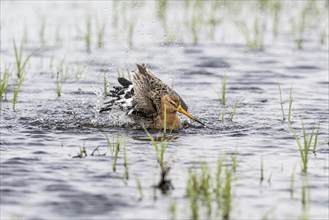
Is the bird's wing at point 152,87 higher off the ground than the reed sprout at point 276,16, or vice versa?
the reed sprout at point 276,16

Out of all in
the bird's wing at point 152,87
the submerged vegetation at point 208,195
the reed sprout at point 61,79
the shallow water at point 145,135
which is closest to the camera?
the submerged vegetation at point 208,195

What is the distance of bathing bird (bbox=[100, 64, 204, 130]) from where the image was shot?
8734 millimetres

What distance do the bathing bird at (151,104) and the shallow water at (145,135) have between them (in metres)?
0.21

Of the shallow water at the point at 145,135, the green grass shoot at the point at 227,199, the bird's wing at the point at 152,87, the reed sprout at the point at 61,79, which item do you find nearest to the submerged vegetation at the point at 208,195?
the green grass shoot at the point at 227,199

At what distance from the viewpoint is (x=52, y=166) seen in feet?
22.2

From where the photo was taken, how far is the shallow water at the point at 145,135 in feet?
19.2

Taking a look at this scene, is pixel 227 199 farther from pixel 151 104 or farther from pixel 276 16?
pixel 276 16

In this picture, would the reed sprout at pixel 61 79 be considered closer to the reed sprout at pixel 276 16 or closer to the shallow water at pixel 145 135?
the shallow water at pixel 145 135

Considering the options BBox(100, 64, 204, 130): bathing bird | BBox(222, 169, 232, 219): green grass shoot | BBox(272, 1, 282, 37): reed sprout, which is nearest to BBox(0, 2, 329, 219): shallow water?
BBox(222, 169, 232, 219): green grass shoot

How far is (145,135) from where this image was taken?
8383 mm

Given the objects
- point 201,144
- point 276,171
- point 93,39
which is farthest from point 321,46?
point 276,171

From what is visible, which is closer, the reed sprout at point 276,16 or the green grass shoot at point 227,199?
the green grass shoot at point 227,199

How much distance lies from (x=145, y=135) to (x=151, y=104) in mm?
612

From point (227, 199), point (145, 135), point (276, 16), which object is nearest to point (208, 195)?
point (227, 199)
